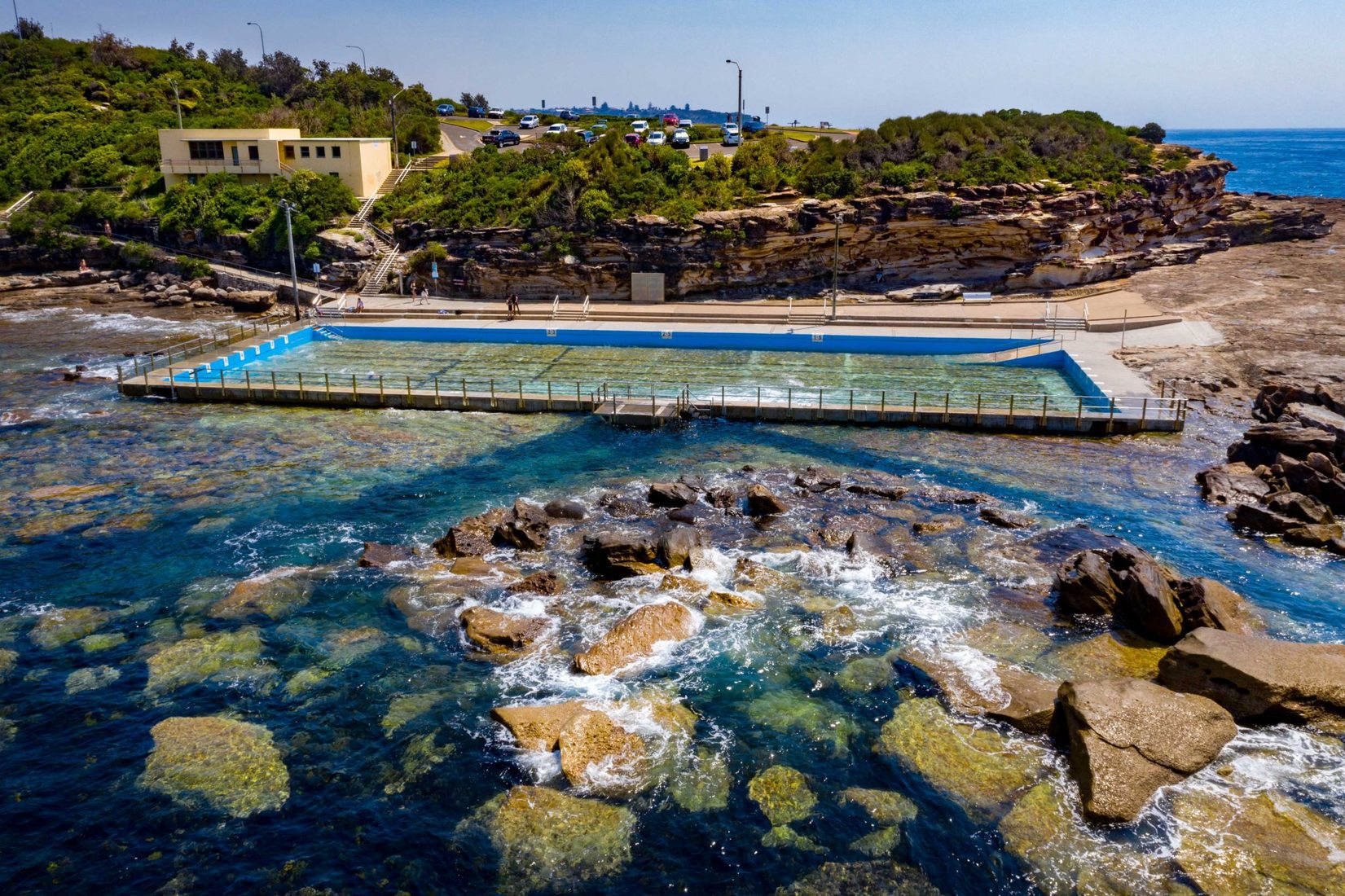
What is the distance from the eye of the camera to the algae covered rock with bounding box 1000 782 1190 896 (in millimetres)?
13250

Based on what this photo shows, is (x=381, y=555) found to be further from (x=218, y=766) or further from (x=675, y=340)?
(x=675, y=340)

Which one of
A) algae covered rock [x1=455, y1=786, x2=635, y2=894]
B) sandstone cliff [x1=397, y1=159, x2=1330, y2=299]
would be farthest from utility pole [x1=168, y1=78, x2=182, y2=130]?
algae covered rock [x1=455, y1=786, x2=635, y2=894]

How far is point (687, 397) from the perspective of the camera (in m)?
35.3

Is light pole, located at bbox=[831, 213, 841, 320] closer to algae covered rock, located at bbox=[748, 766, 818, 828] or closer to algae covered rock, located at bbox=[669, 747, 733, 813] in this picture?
algae covered rock, located at bbox=[669, 747, 733, 813]

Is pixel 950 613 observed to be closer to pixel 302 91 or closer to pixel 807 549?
A: pixel 807 549

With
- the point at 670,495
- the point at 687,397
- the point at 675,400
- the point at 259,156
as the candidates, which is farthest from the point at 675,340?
the point at 259,156

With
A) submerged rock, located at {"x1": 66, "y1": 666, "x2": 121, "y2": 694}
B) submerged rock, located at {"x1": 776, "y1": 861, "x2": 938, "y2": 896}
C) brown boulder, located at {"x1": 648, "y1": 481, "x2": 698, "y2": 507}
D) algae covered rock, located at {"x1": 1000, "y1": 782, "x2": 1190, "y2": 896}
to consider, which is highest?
brown boulder, located at {"x1": 648, "y1": 481, "x2": 698, "y2": 507}

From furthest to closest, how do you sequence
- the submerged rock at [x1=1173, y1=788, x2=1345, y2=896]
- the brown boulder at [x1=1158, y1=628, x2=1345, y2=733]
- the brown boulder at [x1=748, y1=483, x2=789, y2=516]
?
the brown boulder at [x1=748, y1=483, x2=789, y2=516] → the brown boulder at [x1=1158, y1=628, x2=1345, y2=733] → the submerged rock at [x1=1173, y1=788, x2=1345, y2=896]

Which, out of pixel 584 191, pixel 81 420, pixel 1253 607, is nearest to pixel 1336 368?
pixel 1253 607

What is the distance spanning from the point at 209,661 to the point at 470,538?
6859 mm

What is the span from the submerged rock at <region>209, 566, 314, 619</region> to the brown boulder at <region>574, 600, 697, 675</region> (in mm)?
6899

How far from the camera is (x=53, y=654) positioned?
62.7ft

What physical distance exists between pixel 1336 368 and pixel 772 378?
872 inches

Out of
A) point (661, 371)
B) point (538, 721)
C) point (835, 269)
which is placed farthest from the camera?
point (835, 269)
